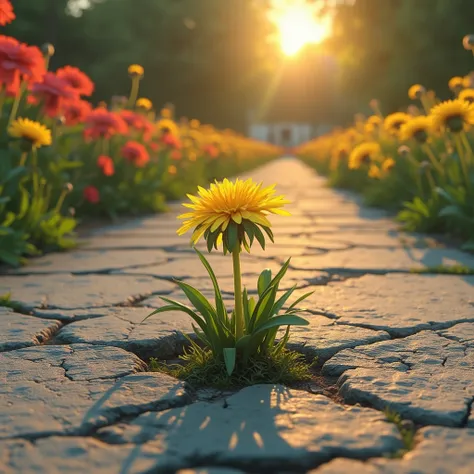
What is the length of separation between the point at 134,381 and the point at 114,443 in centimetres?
34

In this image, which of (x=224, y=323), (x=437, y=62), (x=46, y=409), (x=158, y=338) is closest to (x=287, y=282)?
(x=158, y=338)

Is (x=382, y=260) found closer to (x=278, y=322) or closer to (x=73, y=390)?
(x=278, y=322)

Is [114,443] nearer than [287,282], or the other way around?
[114,443]

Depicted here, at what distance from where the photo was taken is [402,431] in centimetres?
129

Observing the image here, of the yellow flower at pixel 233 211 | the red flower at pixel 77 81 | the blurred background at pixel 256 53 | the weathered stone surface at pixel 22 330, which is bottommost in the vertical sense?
the weathered stone surface at pixel 22 330

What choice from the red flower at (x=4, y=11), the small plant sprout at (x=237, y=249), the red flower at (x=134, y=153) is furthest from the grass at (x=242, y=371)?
the red flower at (x=134, y=153)

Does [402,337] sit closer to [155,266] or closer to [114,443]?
[114,443]

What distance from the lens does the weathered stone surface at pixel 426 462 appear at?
1.13m

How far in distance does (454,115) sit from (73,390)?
2.56m

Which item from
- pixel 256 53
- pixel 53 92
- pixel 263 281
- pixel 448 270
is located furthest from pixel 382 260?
pixel 256 53

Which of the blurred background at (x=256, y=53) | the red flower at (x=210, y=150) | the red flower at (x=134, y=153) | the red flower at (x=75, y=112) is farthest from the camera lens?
the blurred background at (x=256, y=53)

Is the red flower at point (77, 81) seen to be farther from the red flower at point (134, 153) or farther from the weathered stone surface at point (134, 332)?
the weathered stone surface at point (134, 332)

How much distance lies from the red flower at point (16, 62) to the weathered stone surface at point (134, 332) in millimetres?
1515

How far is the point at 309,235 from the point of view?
4.44 metres
